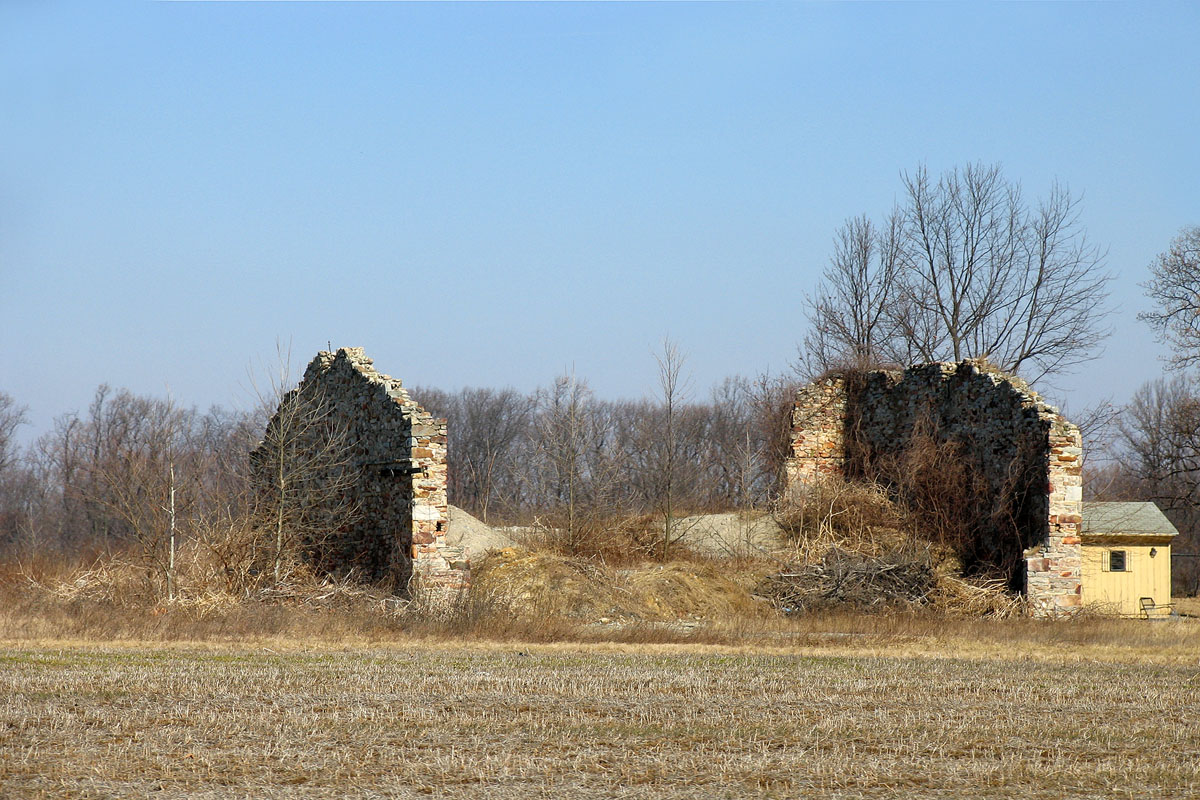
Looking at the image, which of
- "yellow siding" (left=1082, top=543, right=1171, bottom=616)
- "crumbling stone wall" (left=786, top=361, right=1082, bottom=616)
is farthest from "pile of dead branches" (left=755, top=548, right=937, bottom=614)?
"yellow siding" (left=1082, top=543, right=1171, bottom=616)

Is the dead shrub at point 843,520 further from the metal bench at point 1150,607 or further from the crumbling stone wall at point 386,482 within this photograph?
the metal bench at point 1150,607

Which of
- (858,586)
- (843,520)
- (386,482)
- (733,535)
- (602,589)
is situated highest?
(386,482)

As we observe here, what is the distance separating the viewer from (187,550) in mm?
18500

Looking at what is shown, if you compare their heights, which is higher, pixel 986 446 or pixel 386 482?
pixel 986 446

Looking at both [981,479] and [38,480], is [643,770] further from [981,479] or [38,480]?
[38,480]

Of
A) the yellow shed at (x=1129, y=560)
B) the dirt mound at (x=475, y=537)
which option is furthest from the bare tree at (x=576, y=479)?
the yellow shed at (x=1129, y=560)

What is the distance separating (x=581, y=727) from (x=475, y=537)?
1684cm

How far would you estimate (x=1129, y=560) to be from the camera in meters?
28.4

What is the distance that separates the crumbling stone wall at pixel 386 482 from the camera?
1855 cm

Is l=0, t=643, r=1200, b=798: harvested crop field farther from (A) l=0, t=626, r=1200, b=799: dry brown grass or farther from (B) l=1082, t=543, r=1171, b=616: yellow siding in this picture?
(B) l=1082, t=543, r=1171, b=616: yellow siding

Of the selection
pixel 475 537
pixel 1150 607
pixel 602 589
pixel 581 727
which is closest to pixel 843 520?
pixel 602 589

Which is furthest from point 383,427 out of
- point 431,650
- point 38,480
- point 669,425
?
point 38,480

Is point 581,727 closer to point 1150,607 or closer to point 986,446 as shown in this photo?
point 986,446

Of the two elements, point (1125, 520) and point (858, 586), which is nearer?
point (858, 586)
